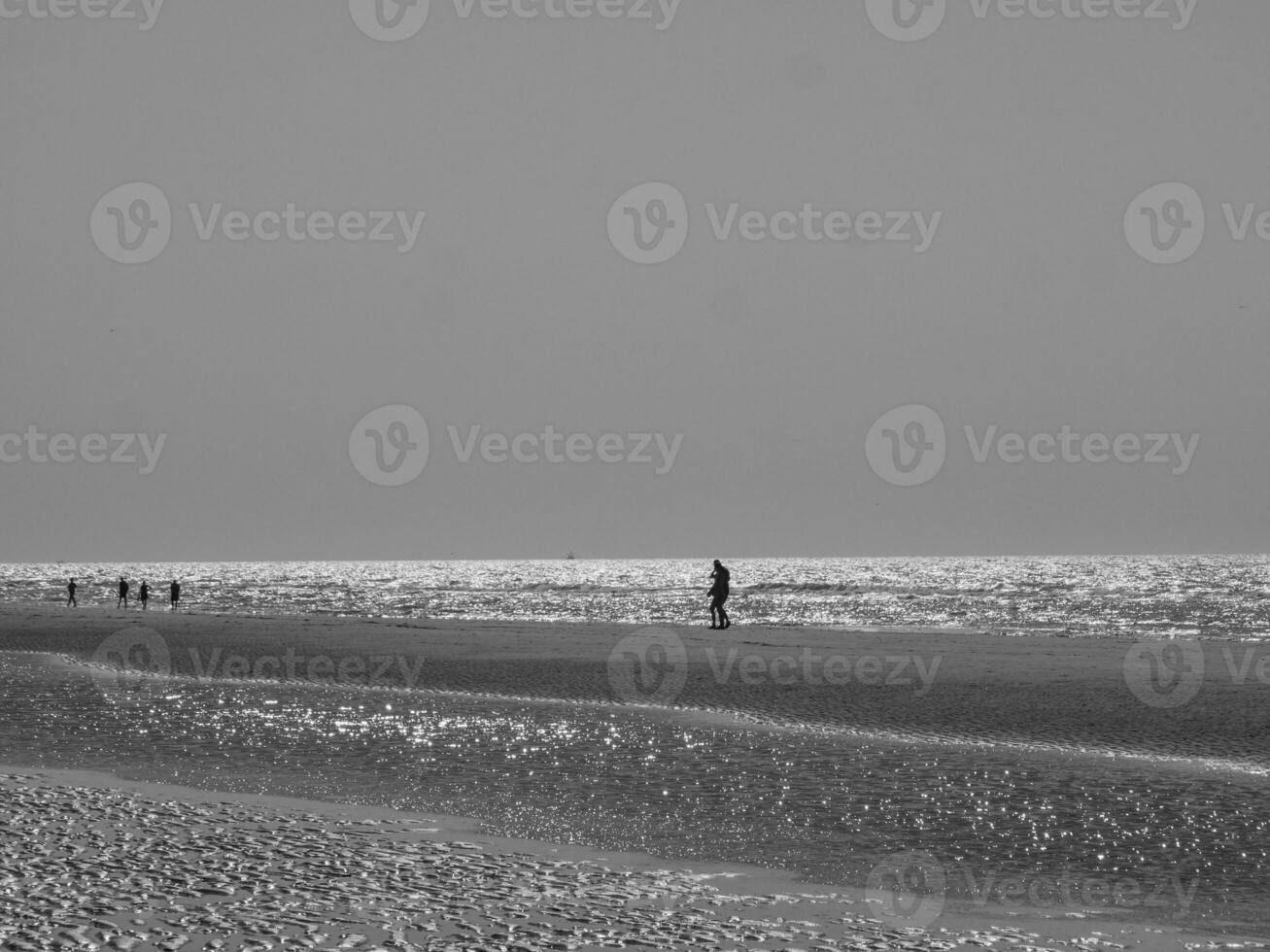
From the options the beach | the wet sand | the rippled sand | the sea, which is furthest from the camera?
the wet sand

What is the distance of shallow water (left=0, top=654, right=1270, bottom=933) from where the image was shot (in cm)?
1032

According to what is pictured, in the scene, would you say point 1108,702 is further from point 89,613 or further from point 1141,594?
point 1141,594

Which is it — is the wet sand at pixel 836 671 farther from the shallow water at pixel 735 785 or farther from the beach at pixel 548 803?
the shallow water at pixel 735 785

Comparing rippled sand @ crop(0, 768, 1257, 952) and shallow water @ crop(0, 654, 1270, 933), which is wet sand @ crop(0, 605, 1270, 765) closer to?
shallow water @ crop(0, 654, 1270, 933)

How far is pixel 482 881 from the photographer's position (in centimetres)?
941

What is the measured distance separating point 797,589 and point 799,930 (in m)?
115

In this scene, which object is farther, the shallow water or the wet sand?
the wet sand

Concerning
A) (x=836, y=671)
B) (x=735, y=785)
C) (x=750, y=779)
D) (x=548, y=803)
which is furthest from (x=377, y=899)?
(x=836, y=671)

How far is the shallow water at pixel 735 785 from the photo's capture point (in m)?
10.3

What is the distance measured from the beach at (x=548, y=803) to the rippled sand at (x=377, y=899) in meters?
0.03

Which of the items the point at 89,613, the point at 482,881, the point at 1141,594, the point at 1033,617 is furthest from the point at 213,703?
the point at 1141,594

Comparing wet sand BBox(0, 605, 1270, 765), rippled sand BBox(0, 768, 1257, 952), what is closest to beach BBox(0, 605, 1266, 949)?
rippled sand BBox(0, 768, 1257, 952)

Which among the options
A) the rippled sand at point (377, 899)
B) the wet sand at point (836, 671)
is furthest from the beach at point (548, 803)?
the wet sand at point (836, 671)

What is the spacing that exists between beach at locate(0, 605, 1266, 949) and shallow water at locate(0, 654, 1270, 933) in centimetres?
8
